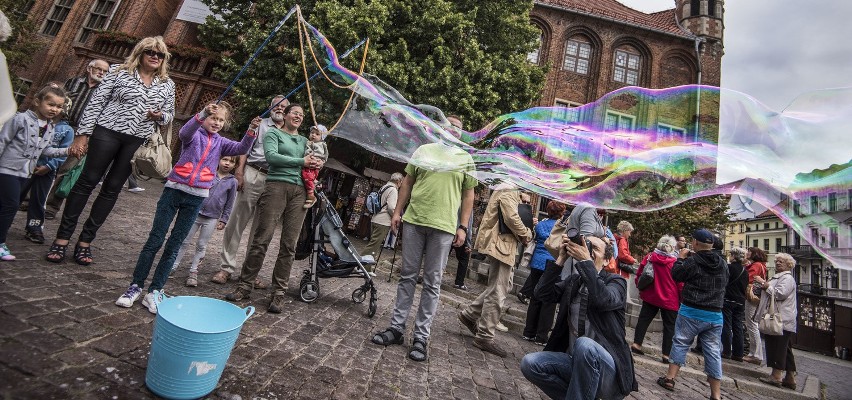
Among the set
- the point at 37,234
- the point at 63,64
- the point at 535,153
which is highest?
the point at 63,64

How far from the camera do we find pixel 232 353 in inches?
101

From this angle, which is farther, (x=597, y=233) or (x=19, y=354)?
(x=597, y=233)

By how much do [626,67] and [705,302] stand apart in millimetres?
20225

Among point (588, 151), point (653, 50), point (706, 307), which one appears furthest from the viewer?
point (653, 50)

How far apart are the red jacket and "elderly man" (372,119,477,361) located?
395cm

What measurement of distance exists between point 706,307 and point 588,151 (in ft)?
7.63

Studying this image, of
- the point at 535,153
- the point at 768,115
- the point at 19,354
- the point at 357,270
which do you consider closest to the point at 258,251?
the point at 357,270

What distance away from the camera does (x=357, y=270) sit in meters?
4.77

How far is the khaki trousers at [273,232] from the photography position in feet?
12.1

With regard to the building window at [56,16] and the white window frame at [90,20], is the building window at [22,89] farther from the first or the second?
the white window frame at [90,20]

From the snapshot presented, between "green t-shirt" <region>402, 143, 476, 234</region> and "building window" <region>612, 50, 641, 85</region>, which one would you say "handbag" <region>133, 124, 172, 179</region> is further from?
"building window" <region>612, 50, 641, 85</region>

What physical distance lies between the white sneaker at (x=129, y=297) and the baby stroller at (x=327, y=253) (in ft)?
5.45

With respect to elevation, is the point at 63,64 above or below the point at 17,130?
above

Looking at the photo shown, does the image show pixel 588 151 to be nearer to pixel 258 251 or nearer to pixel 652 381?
pixel 652 381
